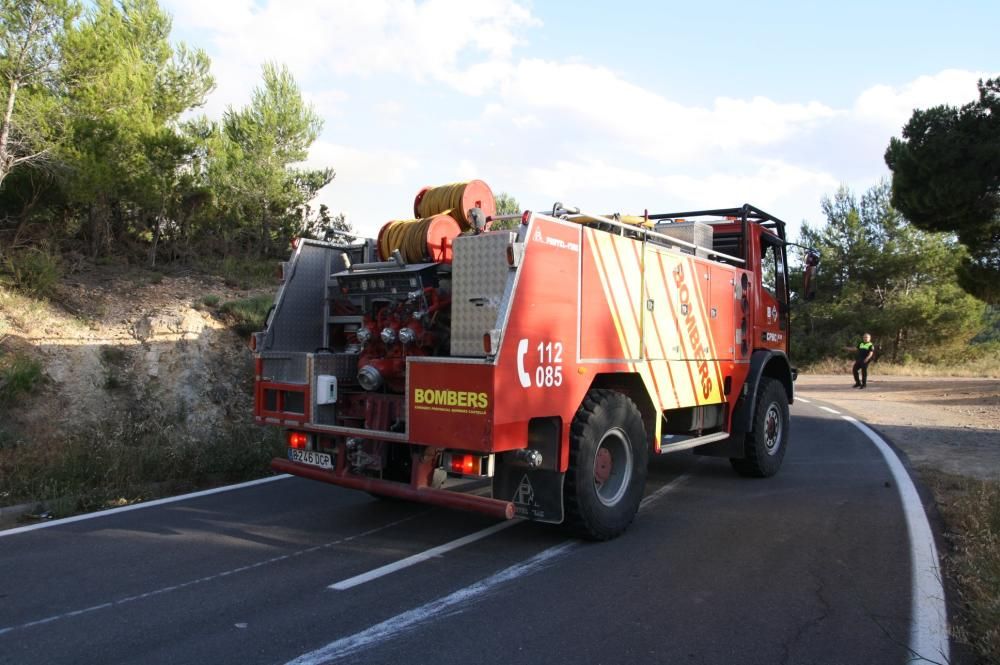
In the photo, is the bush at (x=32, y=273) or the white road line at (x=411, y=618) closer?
the white road line at (x=411, y=618)

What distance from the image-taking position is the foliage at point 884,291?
3550 centimetres

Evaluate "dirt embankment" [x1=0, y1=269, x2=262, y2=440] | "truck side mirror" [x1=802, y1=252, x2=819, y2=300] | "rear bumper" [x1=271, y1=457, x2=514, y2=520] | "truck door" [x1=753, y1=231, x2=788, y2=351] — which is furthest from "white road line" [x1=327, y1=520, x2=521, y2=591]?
"truck side mirror" [x1=802, y1=252, x2=819, y2=300]

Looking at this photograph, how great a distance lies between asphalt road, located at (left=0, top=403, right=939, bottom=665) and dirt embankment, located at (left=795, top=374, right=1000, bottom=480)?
12.0 feet

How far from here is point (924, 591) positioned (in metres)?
4.85

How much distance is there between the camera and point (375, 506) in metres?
7.12

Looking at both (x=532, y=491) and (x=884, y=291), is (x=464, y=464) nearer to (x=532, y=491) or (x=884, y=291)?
(x=532, y=491)

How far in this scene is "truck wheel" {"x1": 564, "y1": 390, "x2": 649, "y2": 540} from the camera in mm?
5660

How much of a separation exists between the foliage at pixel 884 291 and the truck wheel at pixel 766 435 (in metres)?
27.0

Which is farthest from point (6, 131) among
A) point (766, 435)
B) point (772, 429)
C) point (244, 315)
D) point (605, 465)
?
point (772, 429)

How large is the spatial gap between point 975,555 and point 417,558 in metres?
4.10

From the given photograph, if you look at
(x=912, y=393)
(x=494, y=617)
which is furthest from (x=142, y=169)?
(x=912, y=393)

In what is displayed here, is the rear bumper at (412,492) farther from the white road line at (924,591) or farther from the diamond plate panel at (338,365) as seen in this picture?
the white road line at (924,591)

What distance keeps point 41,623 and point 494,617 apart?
103 inches

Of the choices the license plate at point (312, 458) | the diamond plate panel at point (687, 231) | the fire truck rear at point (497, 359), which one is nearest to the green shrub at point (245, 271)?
the fire truck rear at point (497, 359)
